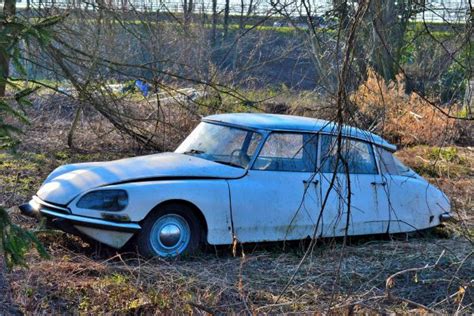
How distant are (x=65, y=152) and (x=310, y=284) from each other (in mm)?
7918

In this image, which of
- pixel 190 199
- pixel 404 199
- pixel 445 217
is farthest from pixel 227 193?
pixel 445 217

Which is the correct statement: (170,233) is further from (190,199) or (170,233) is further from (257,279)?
(257,279)

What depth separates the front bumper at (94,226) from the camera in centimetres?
639

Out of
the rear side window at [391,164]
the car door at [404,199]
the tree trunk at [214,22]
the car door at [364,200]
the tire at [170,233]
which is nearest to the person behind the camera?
the tire at [170,233]

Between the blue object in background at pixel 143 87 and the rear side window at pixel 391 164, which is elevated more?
the blue object in background at pixel 143 87

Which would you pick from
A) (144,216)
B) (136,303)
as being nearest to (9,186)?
(144,216)

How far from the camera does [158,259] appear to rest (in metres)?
6.36

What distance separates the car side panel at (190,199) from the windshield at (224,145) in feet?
1.54

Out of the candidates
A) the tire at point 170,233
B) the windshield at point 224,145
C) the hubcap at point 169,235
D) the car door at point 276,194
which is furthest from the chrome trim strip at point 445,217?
the hubcap at point 169,235

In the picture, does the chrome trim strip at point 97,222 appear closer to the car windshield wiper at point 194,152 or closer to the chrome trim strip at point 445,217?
the car windshield wiper at point 194,152

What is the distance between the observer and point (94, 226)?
21.0 ft

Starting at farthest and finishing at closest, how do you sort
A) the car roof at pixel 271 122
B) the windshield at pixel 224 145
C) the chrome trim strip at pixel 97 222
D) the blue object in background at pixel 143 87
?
1. the blue object in background at pixel 143 87
2. the car roof at pixel 271 122
3. the windshield at pixel 224 145
4. the chrome trim strip at pixel 97 222

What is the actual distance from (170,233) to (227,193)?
27.6 inches

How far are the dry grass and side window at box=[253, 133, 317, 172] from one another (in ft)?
2.79
